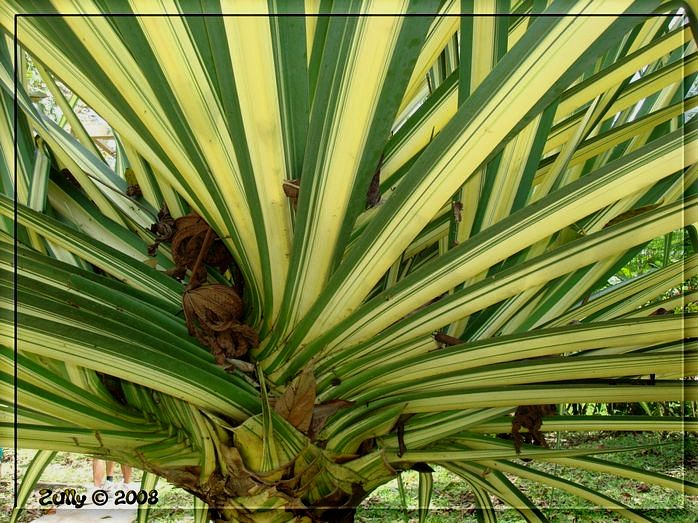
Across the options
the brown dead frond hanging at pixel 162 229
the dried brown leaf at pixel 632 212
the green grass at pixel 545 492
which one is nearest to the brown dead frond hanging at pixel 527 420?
the green grass at pixel 545 492

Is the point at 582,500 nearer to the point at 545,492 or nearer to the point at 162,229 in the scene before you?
the point at 545,492

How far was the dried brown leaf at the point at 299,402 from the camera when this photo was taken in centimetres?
41

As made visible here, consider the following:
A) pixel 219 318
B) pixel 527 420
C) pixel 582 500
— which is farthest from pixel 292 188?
pixel 582 500

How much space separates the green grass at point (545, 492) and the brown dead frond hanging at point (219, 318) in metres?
0.18

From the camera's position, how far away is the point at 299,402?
408 millimetres

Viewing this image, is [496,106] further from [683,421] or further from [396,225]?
[683,421]

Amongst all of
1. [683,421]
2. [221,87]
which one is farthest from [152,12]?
[683,421]

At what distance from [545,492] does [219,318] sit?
45cm

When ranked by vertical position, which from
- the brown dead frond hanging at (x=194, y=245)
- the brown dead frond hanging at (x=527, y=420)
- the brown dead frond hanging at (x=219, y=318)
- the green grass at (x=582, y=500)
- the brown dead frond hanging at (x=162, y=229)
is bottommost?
the green grass at (x=582, y=500)

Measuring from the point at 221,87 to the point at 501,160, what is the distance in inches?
10.0

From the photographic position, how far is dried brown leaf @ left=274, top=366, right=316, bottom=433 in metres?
0.41

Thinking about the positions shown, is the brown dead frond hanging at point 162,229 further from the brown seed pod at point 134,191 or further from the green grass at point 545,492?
the green grass at point 545,492

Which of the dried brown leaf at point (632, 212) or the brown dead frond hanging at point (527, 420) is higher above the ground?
the dried brown leaf at point (632, 212)

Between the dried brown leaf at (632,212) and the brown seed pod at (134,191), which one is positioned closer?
the dried brown leaf at (632,212)
